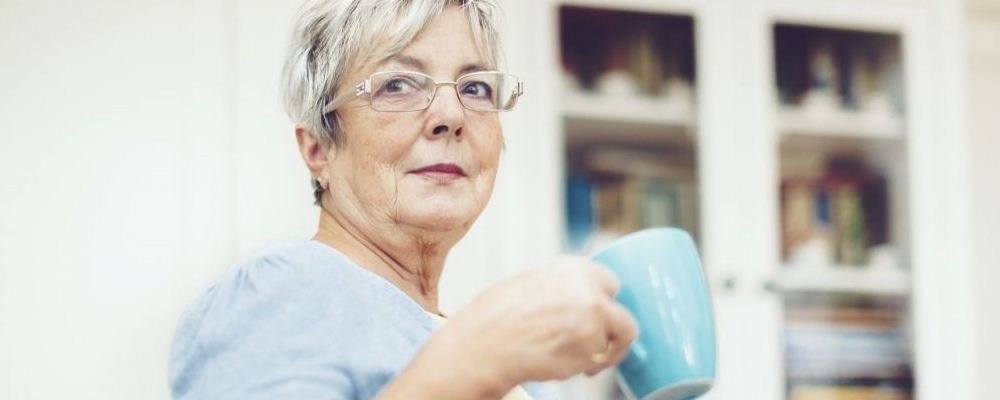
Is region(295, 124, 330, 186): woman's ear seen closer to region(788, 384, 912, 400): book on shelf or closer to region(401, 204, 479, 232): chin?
region(401, 204, 479, 232): chin

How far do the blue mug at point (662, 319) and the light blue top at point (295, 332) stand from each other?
127 millimetres

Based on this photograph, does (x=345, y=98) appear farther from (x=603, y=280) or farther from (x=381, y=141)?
(x=603, y=280)

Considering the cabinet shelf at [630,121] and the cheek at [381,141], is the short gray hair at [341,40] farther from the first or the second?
the cabinet shelf at [630,121]

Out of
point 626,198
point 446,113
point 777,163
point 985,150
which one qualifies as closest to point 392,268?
point 446,113

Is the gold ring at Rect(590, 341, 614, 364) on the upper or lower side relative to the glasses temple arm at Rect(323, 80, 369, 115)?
lower

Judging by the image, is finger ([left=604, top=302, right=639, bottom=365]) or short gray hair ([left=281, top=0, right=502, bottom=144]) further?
short gray hair ([left=281, top=0, right=502, bottom=144])

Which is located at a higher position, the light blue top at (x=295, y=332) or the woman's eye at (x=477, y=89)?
the woman's eye at (x=477, y=89)

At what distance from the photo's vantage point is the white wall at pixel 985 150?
9.24 ft

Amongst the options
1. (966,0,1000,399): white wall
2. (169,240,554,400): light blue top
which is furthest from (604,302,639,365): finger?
(966,0,1000,399): white wall

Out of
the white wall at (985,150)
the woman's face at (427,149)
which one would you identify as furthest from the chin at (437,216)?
the white wall at (985,150)

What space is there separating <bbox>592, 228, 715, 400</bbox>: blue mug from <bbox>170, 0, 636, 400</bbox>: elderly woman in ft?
0.32

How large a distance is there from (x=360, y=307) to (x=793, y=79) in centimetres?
184

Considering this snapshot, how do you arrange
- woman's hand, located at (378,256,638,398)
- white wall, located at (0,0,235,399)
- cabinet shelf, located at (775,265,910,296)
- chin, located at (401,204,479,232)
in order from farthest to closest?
cabinet shelf, located at (775,265,910,296)
white wall, located at (0,0,235,399)
chin, located at (401,204,479,232)
woman's hand, located at (378,256,638,398)

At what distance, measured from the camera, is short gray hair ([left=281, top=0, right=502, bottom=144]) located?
899 mm
